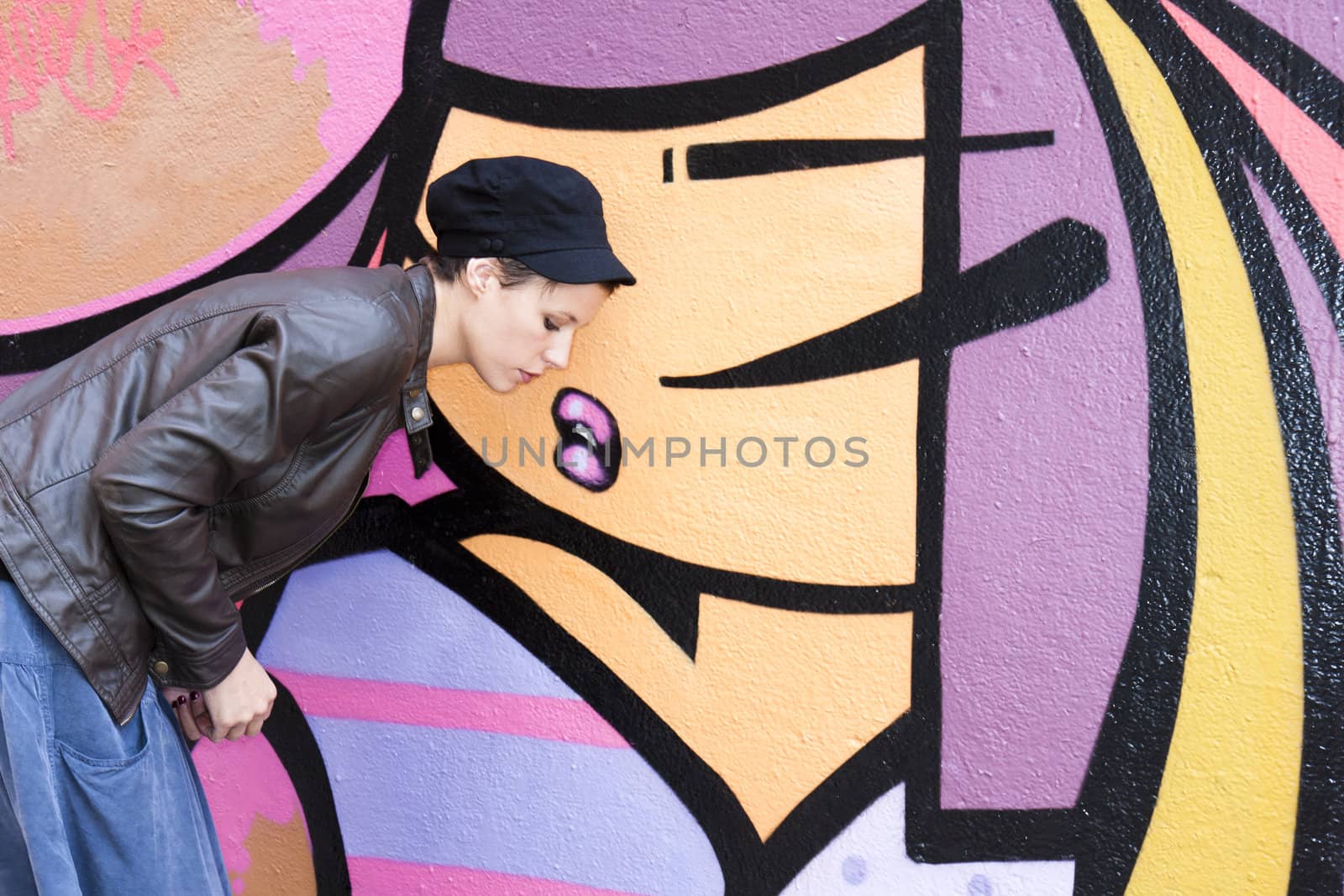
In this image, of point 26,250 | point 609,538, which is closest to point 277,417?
point 609,538

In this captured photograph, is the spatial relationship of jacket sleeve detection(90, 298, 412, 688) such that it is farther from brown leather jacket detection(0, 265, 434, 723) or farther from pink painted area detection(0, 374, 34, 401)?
pink painted area detection(0, 374, 34, 401)

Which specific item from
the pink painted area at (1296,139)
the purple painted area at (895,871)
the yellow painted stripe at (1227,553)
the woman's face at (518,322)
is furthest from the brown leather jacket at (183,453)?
the pink painted area at (1296,139)

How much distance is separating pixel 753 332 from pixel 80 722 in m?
1.19

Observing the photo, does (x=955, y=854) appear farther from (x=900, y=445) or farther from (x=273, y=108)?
(x=273, y=108)

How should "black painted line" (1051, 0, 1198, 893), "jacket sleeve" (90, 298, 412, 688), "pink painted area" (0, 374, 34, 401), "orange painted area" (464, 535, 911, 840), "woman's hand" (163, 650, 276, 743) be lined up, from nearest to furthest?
"jacket sleeve" (90, 298, 412, 688) → "woman's hand" (163, 650, 276, 743) → "black painted line" (1051, 0, 1198, 893) → "orange painted area" (464, 535, 911, 840) → "pink painted area" (0, 374, 34, 401)

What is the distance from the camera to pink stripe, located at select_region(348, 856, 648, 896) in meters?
1.84

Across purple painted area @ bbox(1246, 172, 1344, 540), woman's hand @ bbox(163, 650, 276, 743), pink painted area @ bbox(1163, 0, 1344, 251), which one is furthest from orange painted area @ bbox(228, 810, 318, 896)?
pink painted area @ bbox(1163, 0, 1344, 251)

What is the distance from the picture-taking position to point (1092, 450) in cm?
159

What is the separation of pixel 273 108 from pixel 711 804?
1.61 meters

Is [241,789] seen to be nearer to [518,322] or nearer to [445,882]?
[445,882]

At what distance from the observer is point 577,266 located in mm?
1384

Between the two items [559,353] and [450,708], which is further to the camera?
[450,708]

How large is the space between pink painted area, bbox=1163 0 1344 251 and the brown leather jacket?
136 cm

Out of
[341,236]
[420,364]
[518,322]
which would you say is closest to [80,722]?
[420,364]
